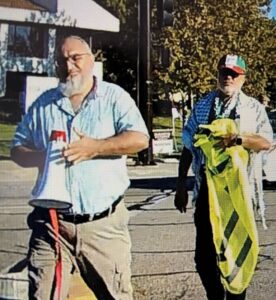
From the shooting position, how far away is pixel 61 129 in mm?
2227

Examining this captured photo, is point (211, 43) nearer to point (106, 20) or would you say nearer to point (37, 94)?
point (106, 20)

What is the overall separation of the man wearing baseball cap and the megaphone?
2.44ft

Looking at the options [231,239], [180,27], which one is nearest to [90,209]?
[231,239]

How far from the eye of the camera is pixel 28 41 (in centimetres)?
341

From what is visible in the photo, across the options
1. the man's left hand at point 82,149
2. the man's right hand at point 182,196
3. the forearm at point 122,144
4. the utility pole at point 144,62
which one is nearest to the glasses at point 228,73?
the man's right hand at point 182,196

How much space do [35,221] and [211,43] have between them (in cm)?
147

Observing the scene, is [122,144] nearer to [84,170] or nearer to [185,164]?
[84,170]

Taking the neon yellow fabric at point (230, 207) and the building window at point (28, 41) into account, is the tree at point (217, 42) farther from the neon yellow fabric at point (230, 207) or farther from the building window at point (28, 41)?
the building window at point (28, 41)

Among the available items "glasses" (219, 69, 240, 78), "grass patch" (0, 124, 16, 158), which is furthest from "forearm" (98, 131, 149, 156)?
"glasses" (219, 69, 240, 78)

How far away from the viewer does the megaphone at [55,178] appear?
7.19 feet

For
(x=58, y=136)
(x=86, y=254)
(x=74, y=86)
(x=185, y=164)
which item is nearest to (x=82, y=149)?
(x=58, y=136)

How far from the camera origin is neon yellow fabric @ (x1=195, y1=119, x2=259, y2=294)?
2.81 meters

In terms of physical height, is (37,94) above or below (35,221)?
above

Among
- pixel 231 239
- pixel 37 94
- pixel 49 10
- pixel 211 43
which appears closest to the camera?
pixel 37 94
